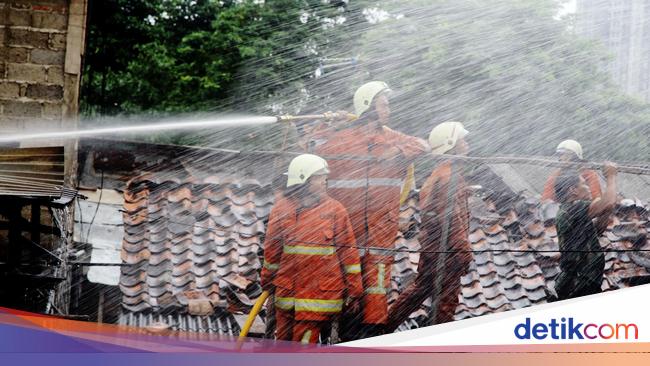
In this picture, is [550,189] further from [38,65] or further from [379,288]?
[38,65]

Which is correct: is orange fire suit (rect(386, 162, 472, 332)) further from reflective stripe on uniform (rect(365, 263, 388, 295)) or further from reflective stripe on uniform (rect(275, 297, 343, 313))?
reflective stripe on uniform (rect(275, 297, 343, 313))

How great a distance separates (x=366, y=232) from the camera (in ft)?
12.6

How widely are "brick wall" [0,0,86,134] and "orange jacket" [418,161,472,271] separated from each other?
2979 mm

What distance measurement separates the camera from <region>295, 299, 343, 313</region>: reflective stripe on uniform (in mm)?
3791

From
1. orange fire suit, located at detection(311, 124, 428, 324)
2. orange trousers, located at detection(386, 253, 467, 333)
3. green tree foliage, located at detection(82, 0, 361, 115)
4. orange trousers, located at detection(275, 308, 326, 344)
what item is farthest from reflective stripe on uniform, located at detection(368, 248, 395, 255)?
green tree foliage, located at detection(82, 0, 361, 115)

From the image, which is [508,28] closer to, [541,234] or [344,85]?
[344,85]

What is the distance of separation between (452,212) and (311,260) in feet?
2.10

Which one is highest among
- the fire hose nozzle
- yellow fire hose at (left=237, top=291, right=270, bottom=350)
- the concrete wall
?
the concrete wall

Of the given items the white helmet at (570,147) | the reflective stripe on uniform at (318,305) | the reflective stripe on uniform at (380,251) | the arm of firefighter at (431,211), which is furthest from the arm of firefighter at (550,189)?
the reflective stripe on uniform at (318,305)

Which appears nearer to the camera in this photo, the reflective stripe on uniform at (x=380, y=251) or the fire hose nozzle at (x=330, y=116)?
the reflective stripe on uniform at (x=380, y=251)

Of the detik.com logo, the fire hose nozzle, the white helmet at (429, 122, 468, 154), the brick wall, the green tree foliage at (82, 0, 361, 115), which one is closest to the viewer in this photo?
the detik.com logo

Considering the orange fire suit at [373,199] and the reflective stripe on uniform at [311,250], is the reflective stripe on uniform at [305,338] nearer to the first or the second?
the orange fire suit at [373,199]

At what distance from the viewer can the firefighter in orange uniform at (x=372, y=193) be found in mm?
3805

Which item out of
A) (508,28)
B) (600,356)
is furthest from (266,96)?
(600,356)
